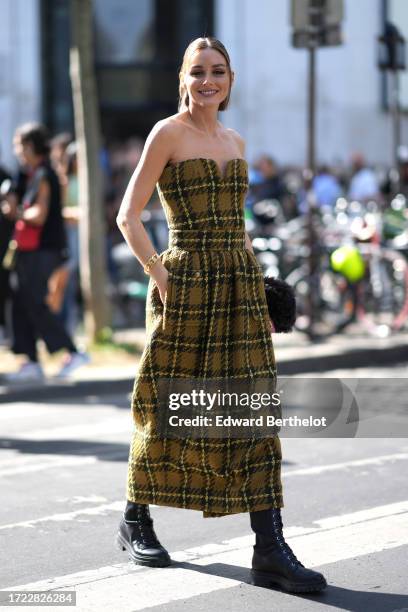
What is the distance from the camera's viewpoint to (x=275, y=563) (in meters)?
4.82

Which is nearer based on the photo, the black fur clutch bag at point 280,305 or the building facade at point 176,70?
the black fur clutch bag at point 280,305

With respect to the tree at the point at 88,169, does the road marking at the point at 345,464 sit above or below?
below

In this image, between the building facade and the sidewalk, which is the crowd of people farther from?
the building facade

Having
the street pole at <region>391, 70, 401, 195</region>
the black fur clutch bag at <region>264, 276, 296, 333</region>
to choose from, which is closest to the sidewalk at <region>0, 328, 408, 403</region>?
the street pole at <region>391, 70, 401, 195</region>

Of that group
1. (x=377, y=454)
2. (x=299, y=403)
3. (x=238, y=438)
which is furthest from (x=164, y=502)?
(x=377, y=454)

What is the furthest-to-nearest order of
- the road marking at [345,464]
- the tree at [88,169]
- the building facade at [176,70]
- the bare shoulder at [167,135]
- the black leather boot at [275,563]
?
the building facade at [176,70]
the tree at [88,169]
the road marking at [345,464]
the bare shoulder at [167,135]
the black leather boot at [275,563]

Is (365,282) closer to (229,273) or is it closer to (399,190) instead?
(399,190)

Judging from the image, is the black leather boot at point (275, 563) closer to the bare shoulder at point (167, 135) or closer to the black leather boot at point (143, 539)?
the black leather boot at point (143, 539)

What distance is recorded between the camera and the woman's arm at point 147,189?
488 centimetres

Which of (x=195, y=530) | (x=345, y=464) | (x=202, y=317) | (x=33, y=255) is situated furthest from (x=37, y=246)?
(x=202, y=317)

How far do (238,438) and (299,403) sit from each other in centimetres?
65

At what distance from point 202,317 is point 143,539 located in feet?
2.84

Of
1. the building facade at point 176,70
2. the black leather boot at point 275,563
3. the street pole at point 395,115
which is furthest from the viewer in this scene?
the building facade at point 176,70

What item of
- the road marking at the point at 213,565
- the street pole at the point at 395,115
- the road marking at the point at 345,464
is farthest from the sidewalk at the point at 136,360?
the road marking at the point at 213,565
